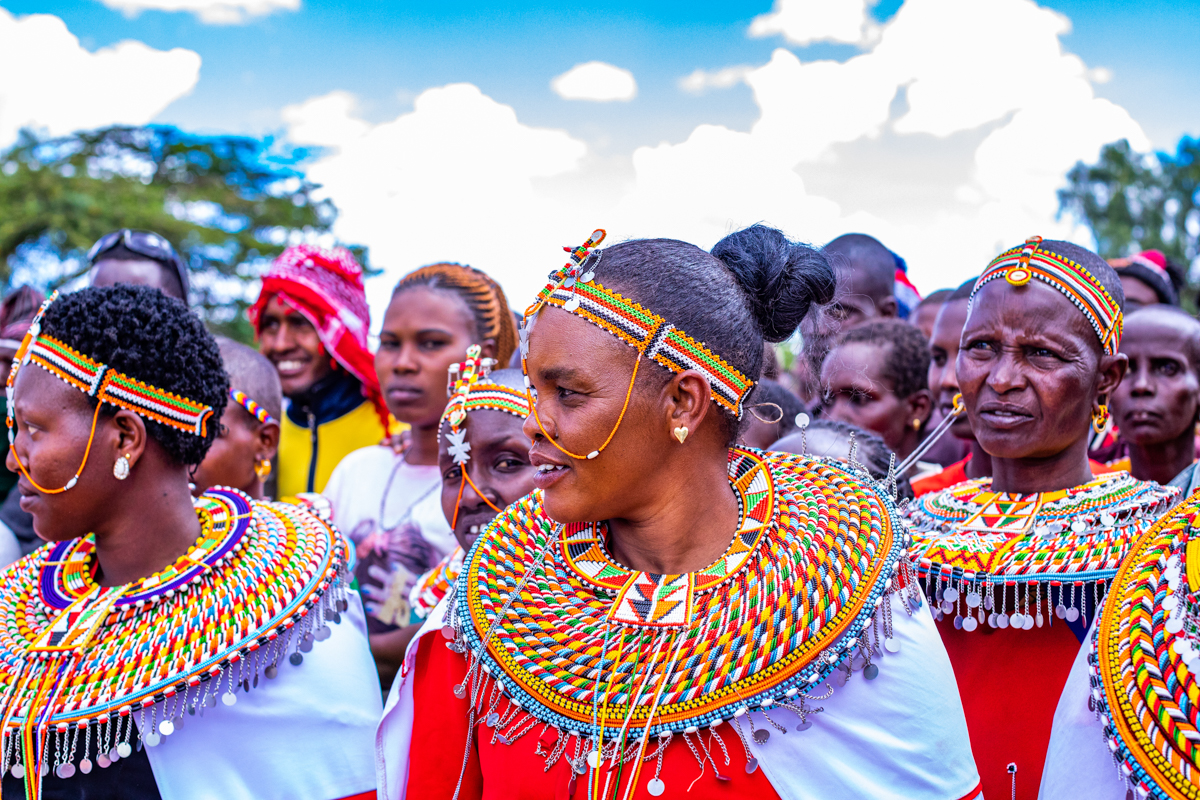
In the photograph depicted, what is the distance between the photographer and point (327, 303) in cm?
499

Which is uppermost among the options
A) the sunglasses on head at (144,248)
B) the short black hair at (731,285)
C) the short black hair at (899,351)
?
the short black hair at (899,351)

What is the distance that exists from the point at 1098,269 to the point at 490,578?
1956 mm

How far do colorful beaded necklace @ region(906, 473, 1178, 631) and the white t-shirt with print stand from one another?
6.05ft

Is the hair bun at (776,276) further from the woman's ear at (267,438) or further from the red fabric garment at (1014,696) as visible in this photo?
the woman's ear at (267,438)

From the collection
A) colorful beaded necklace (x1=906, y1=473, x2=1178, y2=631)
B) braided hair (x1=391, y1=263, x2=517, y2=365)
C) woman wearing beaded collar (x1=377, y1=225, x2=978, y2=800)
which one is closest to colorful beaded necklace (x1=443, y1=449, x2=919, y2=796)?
woman wearing beaded collar (x1=377, y1=225, x2=978, y2=800)

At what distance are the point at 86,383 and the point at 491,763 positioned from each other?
150 cm

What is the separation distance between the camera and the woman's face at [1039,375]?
8.86ft

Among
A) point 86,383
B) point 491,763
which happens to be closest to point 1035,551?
point 491,763

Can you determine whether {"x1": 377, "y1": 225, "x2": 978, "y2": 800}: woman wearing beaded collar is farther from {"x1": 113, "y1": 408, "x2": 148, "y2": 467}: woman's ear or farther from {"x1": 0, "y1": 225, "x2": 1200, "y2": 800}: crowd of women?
{"x1": 113, "y1": 408, "x2": 148, "y2": 467}: woman's ear

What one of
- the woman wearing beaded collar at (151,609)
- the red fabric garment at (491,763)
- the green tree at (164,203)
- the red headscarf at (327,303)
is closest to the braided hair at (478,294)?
the red headscarf at (327,303)

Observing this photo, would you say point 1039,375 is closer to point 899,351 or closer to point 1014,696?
point 1014,696

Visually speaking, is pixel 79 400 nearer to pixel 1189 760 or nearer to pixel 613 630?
pixel 613 630

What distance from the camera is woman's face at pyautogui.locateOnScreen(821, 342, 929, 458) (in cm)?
425

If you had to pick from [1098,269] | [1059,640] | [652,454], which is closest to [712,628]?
[652,454]
